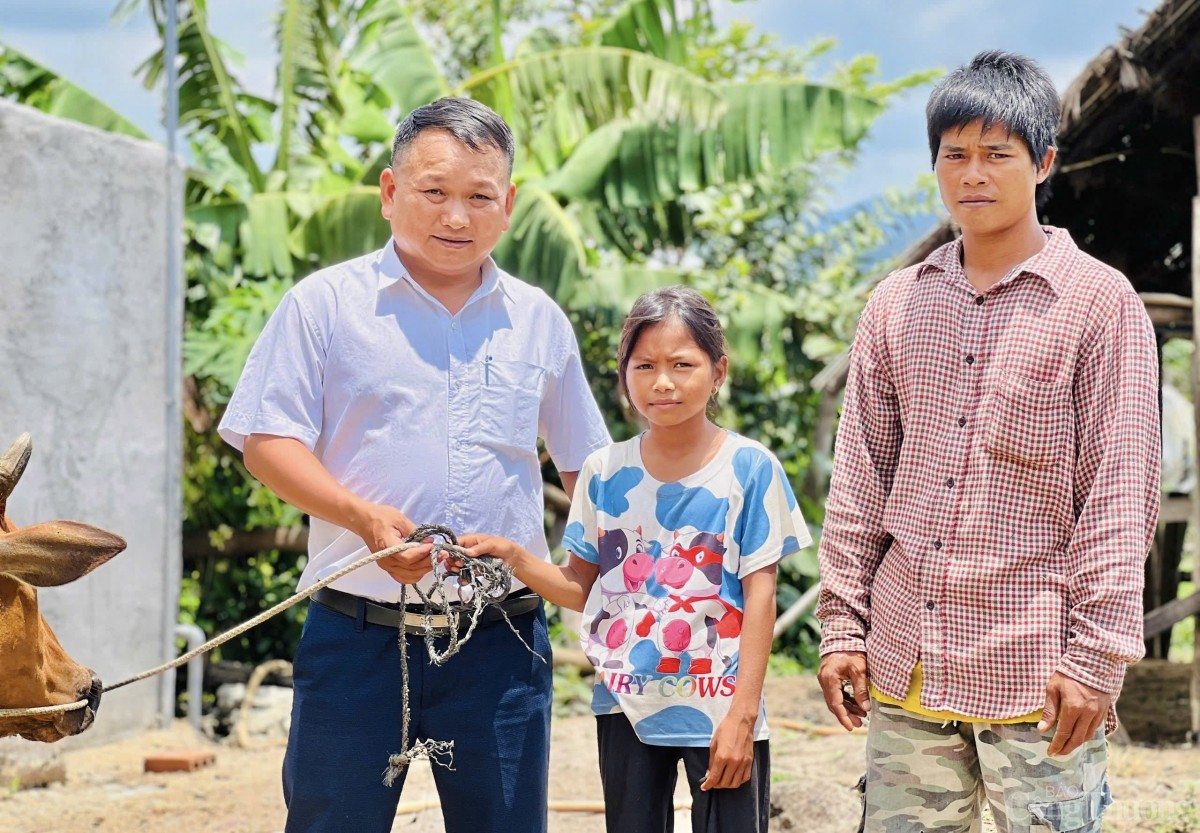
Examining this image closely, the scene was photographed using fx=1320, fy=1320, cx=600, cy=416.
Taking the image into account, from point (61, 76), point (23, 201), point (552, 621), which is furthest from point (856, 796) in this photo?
point (61, 76)

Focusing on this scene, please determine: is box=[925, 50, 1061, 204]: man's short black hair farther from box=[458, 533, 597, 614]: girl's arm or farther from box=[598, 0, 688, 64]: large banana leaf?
box=[598, 0, 688, 64]: large banana leaf

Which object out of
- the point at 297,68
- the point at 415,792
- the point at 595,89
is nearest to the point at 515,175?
the point at 595,89

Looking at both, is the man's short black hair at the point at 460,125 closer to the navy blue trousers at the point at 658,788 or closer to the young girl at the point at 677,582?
the young girl at the point at 677,582

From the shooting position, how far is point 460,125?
2729 mm

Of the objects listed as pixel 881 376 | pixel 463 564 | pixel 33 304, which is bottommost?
pixel 463 564

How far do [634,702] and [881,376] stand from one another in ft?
2.73

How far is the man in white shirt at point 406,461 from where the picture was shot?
269 cm

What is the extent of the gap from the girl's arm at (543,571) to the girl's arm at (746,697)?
4 cm

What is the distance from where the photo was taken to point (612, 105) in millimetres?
9266

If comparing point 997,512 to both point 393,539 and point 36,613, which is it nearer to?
point 393,539

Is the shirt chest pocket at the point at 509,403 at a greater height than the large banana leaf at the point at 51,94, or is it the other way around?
the large banana leaf at the point at 51,94

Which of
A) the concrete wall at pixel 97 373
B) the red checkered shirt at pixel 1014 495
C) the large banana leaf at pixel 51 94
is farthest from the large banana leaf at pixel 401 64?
the red checkered shirt at pixel 1014 495

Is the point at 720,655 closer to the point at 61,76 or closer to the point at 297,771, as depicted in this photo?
the point at 297,771

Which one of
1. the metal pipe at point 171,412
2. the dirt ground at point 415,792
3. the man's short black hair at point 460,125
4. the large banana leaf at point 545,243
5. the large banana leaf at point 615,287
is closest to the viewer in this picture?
the man's short black hair at point 460,125
